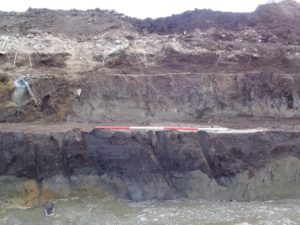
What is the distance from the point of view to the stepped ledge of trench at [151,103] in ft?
22.3

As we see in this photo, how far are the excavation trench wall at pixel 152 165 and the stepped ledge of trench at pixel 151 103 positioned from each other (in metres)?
0.02

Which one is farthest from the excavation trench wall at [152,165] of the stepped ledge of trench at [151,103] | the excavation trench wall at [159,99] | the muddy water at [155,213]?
the excavation trench wall at [159,99]

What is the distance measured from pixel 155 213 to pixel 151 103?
2.31 meters

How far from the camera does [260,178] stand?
675 cm

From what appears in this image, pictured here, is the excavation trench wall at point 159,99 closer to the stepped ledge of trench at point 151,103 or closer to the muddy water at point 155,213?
the stepped ledge of trench at point 151,103

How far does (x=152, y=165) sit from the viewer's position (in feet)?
22.4

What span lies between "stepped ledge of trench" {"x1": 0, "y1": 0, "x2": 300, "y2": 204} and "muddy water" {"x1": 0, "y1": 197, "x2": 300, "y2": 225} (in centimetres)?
22

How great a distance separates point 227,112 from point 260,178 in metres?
1.57

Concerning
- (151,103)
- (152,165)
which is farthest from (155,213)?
(151,103)

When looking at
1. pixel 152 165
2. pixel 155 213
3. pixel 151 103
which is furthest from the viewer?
pixel 151 103

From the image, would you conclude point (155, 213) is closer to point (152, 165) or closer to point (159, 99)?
point (152, 165)

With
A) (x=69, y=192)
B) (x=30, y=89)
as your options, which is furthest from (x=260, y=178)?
(x=30, y=89)

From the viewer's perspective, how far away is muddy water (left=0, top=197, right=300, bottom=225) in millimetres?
5965

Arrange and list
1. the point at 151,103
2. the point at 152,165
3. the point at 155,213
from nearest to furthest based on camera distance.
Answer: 1. the point at 155,213
2. the point at 152,165
3. the point at 151,103
